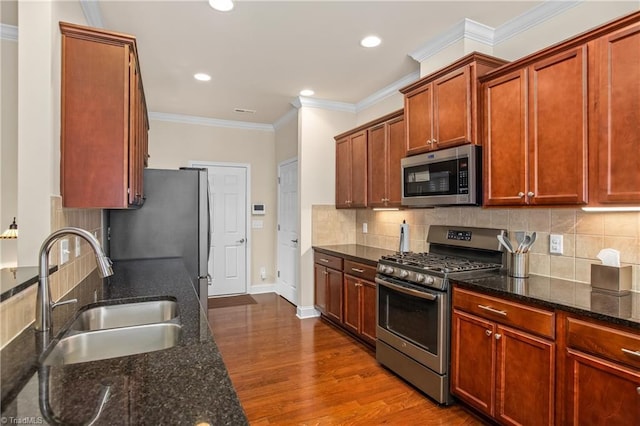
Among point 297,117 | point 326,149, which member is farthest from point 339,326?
point 297,117

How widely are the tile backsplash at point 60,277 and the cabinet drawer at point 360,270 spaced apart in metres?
2.19

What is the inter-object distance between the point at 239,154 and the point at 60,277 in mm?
4083

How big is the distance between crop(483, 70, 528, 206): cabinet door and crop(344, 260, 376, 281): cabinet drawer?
4.16 feet

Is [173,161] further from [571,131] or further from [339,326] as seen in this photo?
[571,131]

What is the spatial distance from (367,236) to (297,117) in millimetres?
1893

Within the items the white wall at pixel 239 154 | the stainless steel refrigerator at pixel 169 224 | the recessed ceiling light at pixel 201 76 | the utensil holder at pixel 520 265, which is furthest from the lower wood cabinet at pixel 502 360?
the white wall at pixel 239 154

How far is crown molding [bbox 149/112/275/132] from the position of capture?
5.14 metres

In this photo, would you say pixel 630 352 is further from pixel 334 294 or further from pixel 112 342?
pixel 334 294

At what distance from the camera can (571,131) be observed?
1.98 m

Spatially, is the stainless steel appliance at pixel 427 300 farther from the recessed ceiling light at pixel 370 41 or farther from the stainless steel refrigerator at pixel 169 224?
the stainless steel refrigerator at pixel 169 224

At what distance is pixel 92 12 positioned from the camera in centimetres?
243

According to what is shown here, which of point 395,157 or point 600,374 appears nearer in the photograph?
point 600,374

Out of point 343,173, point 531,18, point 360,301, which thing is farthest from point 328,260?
point 531,18

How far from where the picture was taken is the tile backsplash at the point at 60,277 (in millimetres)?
1188
